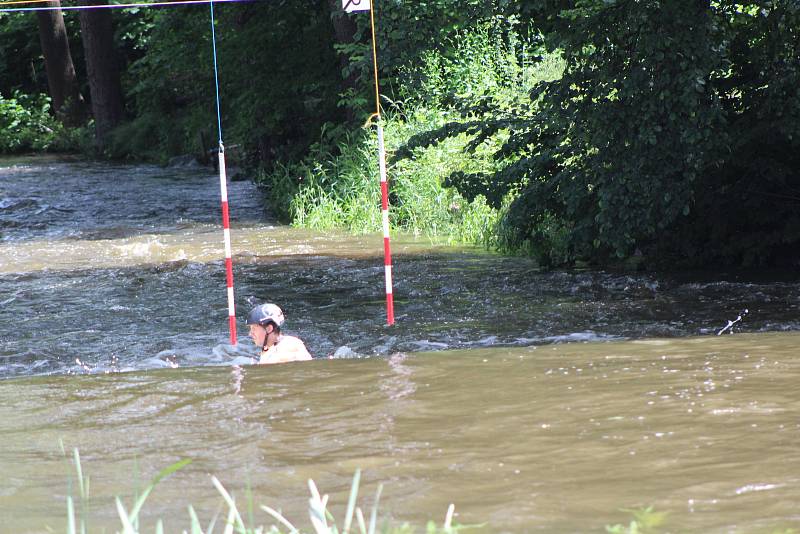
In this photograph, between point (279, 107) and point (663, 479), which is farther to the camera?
point (279, 107)


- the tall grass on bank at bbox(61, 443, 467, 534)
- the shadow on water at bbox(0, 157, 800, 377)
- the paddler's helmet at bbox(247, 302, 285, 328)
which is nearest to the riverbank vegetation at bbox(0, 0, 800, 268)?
the shadow on water at bbox(0, 157, 800, 377)

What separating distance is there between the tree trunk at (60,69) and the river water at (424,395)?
24541 mm

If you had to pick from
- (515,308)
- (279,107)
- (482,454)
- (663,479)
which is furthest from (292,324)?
(279,107)

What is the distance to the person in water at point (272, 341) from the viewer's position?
25.1ft

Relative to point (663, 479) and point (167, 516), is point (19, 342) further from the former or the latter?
point (663, 479)

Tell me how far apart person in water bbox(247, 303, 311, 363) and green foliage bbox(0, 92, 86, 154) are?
92.8 ft

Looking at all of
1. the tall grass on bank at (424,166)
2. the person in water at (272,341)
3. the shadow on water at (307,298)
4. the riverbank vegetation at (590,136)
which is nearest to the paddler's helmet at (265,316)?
the person in water at (272,341)

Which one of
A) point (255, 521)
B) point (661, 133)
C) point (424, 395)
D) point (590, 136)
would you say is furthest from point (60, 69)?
point (255, 521)

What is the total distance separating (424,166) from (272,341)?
32.4 ft

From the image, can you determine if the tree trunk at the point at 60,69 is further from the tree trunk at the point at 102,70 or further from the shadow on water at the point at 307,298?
the shadow on water at the point at 307,298

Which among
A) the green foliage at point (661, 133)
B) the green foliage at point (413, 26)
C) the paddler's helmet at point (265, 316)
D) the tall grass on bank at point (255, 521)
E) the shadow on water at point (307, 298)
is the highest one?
the green foliage at point (413, 26)

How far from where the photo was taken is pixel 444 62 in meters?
18.8

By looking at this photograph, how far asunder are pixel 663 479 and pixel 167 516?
1856 millimetres

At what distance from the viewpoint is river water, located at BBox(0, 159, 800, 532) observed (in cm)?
428
